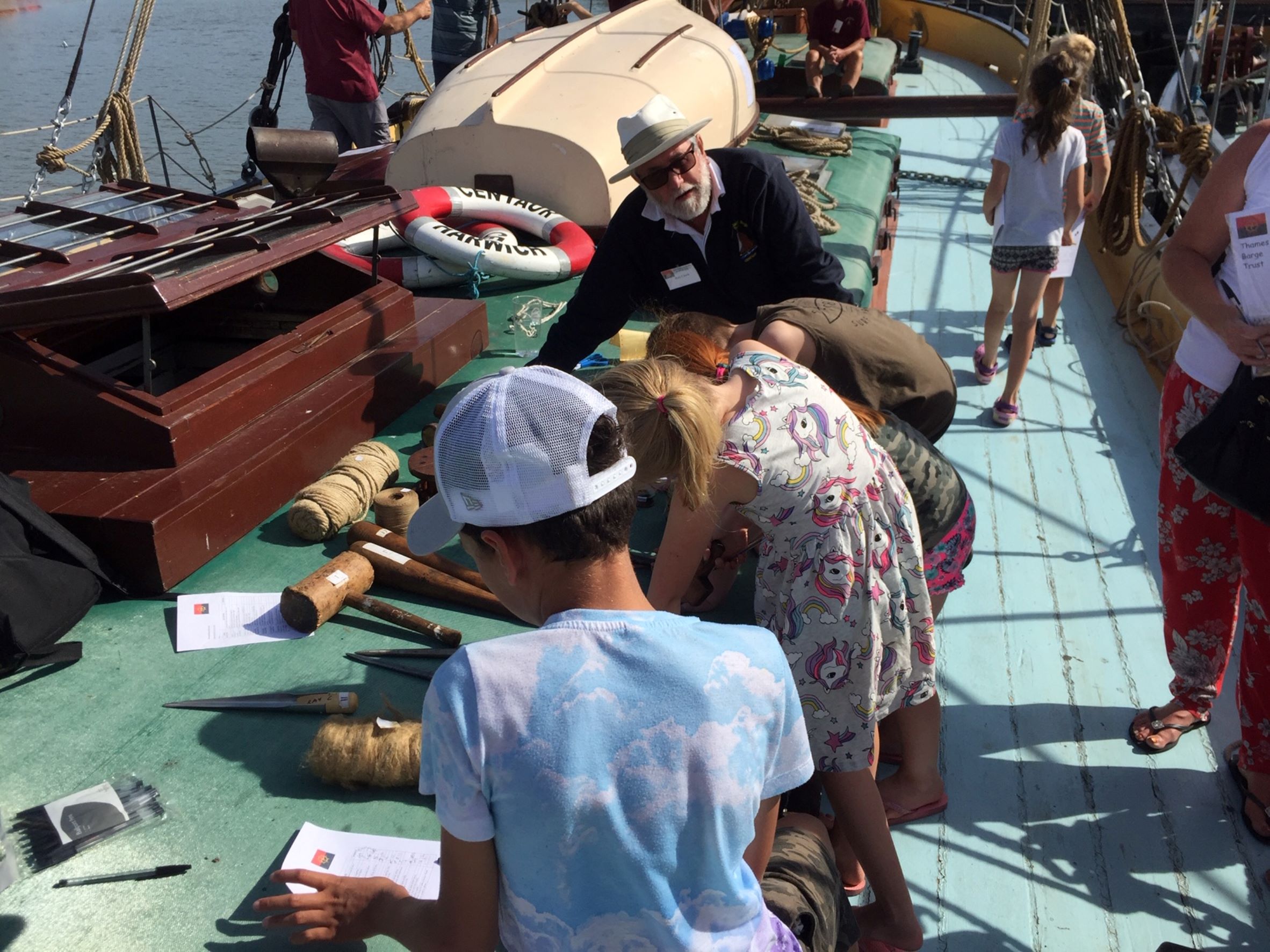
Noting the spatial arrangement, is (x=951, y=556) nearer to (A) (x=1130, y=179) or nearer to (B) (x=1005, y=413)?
(B) (x=1005, y=413)

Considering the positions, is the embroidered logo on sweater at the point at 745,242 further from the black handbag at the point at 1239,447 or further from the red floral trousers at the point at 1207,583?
the black handbag at the point at 1239,447

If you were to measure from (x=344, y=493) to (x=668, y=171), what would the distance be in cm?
130

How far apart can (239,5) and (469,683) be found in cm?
3244

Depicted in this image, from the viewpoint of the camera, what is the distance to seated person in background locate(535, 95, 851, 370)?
3.09m

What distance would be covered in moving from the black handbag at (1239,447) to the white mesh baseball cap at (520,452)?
1.58 m

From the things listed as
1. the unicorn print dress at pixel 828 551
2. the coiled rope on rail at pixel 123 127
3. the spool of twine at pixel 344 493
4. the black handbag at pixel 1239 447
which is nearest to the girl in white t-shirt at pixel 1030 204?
the black handbag at pixel 1239 447

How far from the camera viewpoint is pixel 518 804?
122 centimetres

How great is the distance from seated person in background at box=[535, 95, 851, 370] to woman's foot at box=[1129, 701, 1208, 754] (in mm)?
1402

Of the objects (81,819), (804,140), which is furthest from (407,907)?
(804,140)

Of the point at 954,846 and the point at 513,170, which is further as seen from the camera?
the point at 513,170

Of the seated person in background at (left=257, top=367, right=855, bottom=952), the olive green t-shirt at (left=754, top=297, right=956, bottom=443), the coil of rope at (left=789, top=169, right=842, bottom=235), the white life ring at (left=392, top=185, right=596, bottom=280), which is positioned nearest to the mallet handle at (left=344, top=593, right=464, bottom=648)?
the olive green t-shirt at (left=754, top=297, right=956, bottom=443)

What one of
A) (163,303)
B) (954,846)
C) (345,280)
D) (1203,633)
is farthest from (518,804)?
(345,280)

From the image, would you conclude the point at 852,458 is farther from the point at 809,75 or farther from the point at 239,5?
the point at 239,5

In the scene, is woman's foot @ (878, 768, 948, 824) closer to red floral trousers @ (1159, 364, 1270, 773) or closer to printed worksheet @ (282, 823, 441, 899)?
red floral trousers @ (1159, 364, 1270, 773)
